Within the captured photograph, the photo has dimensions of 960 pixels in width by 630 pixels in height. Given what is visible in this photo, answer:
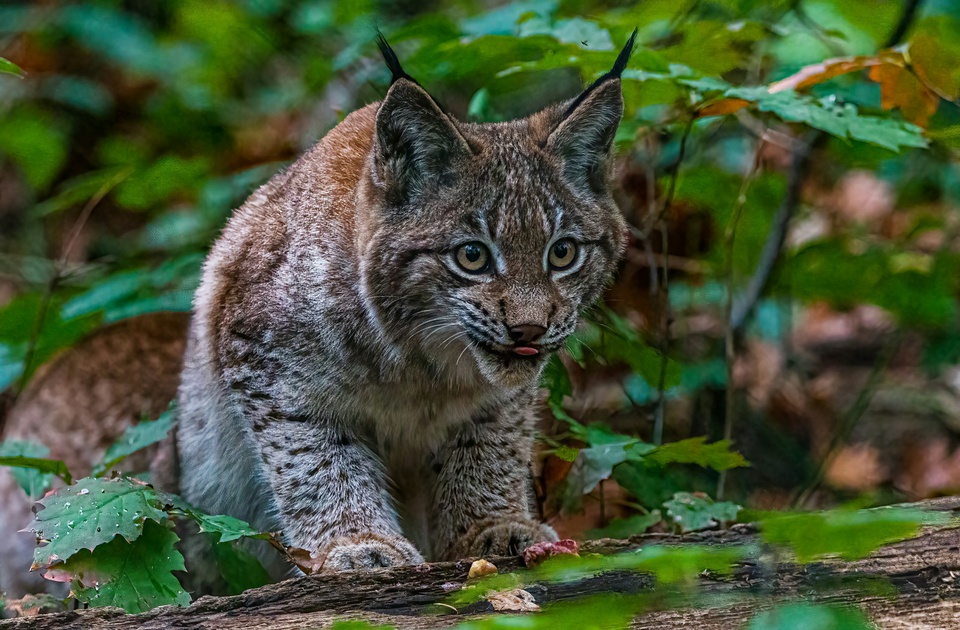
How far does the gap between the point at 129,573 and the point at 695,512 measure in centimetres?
243

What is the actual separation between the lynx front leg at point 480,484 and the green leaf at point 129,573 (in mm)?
1281

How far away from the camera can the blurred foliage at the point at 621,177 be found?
486 cm

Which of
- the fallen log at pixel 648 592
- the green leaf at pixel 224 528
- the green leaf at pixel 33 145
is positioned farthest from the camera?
the green leaf at pixel 33 145

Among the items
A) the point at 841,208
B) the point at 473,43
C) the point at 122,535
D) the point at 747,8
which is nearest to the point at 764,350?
the point at 841,208

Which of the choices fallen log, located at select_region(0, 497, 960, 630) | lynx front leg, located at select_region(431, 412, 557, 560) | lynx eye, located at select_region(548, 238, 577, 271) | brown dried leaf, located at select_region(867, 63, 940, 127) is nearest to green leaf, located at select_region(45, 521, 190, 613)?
fallen log, located at select_region(0, 497, 960, 630)

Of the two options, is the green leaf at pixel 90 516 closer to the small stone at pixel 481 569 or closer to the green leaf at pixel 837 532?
the small stone at pixel 481 569

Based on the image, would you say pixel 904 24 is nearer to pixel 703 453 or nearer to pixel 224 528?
pixel 703 453

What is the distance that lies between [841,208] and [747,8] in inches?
166

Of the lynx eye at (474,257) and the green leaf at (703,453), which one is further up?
the lynx eye at (474,257)

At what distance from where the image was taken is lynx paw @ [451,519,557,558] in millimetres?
4219

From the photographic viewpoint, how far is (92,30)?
8.91 meters

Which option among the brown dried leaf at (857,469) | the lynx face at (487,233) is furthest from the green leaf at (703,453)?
the brown dried leaf at (857,469)

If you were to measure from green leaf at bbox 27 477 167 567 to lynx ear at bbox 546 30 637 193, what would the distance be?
88.5 inches

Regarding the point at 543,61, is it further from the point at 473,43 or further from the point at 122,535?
the point at 122,535
